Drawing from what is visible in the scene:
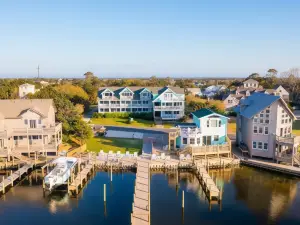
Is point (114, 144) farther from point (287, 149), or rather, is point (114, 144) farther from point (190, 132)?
point (287, 149)

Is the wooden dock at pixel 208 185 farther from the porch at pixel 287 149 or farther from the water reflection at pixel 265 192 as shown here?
the porch at pixel 287 149

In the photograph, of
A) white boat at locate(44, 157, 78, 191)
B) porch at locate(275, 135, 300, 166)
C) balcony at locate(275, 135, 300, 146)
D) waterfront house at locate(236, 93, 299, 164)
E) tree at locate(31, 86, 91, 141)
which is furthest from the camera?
tree at locate(31, 86, 91, 141)

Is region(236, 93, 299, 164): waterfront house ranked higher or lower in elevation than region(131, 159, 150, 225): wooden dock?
higher

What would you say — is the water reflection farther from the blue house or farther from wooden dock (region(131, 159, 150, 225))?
wooden dock (region(131, 159, 150, 225))

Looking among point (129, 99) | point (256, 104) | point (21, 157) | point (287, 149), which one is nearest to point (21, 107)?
point (21, 157)

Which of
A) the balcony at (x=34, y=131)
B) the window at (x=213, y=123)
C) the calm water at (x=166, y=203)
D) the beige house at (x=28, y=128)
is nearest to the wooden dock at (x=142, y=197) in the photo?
→ the calm water at (x=166, y=203)

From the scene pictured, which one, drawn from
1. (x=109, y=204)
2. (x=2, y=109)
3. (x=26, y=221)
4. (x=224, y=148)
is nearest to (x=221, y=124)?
(x=224, y=148)

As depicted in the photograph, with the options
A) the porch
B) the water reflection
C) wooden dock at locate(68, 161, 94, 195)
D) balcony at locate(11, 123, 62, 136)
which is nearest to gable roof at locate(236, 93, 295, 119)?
the porch
